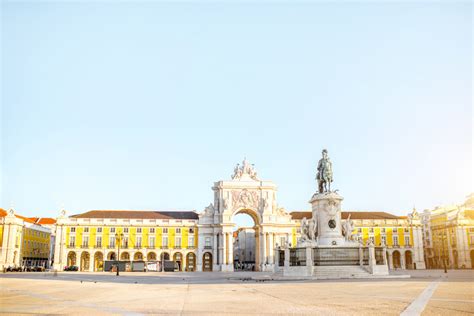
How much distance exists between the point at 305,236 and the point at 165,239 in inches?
2068

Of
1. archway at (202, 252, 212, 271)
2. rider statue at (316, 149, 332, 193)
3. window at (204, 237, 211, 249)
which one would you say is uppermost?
rider statue at (316, 149, 332, 193)

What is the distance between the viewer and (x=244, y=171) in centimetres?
8462

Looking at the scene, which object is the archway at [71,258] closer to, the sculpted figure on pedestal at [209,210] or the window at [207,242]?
the window at [207,242]

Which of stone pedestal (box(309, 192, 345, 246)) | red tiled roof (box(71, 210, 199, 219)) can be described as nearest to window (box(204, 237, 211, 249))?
red tiled roof (box(71, 210, 199, 219))

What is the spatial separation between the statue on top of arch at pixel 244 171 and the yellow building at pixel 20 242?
125 feet

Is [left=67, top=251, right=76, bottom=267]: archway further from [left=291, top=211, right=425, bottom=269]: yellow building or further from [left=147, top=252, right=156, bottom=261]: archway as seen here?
[left=291, top=211, right=425, bottom=269]: yellow building

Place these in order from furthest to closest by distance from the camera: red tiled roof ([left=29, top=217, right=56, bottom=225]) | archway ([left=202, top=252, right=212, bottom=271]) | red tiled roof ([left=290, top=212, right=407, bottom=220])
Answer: red tiled roof ([left=29, top=217, right=56, bottom=225])
red tiled roof ([left=290, top=212, right=407, bottom=220])
archway ([left=202, top=252, right=212, bottom=271])

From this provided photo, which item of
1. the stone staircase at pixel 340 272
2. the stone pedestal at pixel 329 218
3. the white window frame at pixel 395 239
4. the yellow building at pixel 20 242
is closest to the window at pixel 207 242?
the yellow building at pixel 20 242

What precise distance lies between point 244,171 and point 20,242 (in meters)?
41.0

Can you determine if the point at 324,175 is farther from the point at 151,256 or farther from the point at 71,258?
the point at 71,258

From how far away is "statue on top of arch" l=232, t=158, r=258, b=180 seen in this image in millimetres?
84312

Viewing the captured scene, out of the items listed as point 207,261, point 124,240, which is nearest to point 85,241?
point 124,240

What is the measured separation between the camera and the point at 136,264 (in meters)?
67.4

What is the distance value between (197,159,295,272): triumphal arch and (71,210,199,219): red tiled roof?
5806 mm
